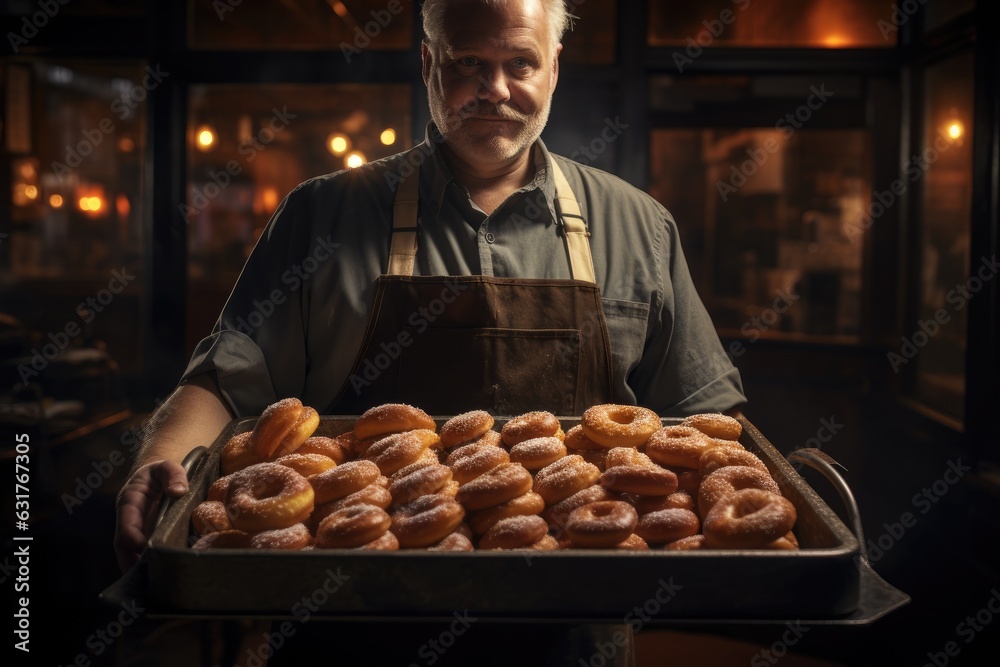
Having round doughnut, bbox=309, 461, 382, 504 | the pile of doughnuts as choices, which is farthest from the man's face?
round doughnut, bbox=309, 461, 382, 504

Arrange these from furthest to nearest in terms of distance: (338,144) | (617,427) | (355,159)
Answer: (338,144) → (355,159) → (617,427)

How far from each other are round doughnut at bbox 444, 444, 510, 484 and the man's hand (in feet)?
1.45

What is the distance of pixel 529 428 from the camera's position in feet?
5.22

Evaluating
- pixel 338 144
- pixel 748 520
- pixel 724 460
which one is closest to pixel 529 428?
pixel 724 460

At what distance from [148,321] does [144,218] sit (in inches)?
22.2

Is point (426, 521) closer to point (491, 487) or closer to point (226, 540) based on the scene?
point (491, 487)

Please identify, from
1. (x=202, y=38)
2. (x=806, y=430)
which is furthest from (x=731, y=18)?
(x=202, y=38)

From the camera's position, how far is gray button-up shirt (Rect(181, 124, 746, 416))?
2.17 meters

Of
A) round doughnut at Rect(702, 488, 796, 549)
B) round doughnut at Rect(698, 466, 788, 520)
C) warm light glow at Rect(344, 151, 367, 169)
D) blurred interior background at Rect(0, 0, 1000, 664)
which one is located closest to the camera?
round doughnut at Rect(702, 488, 796, 549)

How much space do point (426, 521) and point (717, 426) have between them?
2.06 ft

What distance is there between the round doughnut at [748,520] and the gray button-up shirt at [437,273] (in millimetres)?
910

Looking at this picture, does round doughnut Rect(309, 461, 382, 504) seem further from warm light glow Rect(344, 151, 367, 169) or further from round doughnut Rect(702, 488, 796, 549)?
warm light glow Rect(344, 151, 367, 169)

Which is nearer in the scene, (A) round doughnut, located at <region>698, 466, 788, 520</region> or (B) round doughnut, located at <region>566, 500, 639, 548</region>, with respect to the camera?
(B) round doughnut, located at <region>566, 500, 639, 548</region>

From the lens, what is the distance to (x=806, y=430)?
4984mm
